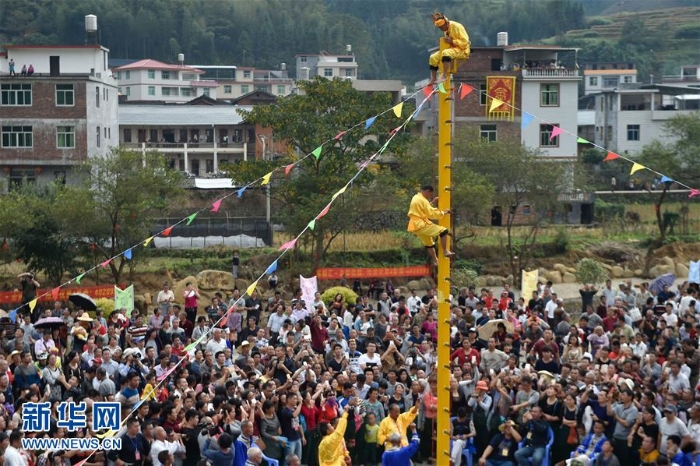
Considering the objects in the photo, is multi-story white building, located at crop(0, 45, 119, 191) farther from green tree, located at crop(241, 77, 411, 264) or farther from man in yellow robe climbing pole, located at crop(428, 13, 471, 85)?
man in yellow robe climbing pole, located at crop(428, 13, 471, 85)

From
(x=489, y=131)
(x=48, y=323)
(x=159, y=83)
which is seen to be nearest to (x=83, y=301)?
(x=48, y=323)

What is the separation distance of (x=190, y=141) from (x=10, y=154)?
67.5ft

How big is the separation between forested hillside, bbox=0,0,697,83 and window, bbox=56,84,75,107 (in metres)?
57.3

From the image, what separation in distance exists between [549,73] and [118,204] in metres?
23.2

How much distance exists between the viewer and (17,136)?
4291 cm

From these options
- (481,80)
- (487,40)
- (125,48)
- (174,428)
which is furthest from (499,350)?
(487,40)

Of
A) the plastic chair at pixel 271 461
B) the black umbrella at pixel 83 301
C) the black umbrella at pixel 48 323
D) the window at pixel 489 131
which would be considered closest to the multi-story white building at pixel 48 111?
the window at pixel 489 131

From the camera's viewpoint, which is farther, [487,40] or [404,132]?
A: [487,40]

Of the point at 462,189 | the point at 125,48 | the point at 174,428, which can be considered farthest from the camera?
the point at 125,48

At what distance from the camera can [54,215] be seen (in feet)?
96.2

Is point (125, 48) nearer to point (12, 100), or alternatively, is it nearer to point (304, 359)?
point (12, 100)

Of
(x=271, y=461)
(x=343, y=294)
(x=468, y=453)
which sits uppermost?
(x=343, y=294)

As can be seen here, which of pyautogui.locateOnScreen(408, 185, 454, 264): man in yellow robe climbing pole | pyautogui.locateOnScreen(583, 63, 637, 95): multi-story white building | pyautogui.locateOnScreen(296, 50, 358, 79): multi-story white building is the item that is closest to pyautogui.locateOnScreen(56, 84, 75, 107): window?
pyautogui.locateOnScreen(408, 185, 454, 264): man in yellow robe climbing pole

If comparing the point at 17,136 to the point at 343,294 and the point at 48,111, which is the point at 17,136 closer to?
the point at 48,111
